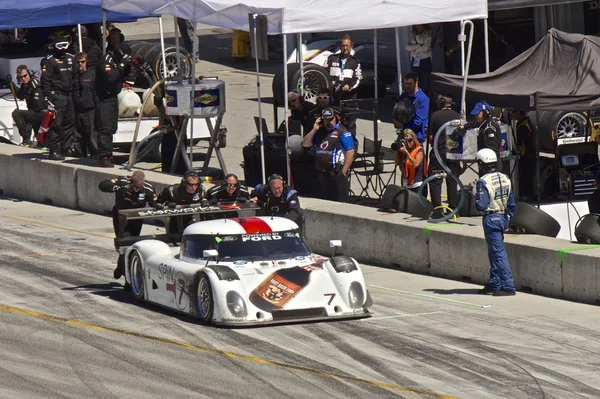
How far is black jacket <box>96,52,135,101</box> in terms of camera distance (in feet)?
74.1

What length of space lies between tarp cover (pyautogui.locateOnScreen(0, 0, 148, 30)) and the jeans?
46.1ft

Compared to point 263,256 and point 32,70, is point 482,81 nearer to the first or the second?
point 263,256

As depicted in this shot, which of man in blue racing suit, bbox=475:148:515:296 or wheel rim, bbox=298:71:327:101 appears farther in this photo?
wheel rim, bbox=298:71:327:101

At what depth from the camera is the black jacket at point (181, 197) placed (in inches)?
667

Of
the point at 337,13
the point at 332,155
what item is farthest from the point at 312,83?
the point at 337,13

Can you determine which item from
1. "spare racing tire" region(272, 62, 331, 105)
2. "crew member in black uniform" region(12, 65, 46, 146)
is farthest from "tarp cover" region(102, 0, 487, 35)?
"spare racing tire" region(272, 62, 331, 105)

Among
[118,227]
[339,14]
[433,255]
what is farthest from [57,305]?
[339,14]

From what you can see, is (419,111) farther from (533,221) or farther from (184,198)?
(184,198)

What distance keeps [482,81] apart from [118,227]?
625cm

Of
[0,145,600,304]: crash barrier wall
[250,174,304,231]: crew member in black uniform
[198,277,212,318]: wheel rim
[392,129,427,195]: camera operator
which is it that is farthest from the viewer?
[392,129,427,195]: camera operator

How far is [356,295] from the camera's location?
1402 cm

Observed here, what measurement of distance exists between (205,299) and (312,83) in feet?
47.5

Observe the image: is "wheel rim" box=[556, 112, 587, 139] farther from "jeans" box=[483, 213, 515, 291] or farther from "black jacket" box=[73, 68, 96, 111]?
"black jacket" box=[73, 68, 96, 111]

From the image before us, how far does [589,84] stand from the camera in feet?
60.3
